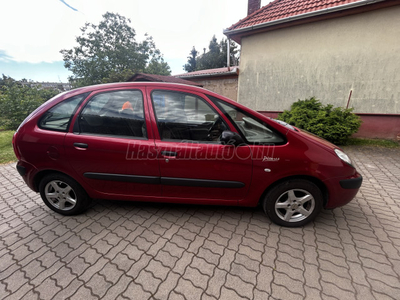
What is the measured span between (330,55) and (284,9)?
2.56 meters

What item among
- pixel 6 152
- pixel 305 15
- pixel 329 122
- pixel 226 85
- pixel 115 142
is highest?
pixel 305 15

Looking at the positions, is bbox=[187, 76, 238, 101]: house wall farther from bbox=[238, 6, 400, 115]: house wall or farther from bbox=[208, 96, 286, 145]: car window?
bbox=[208, 96, 286, 145]: car window

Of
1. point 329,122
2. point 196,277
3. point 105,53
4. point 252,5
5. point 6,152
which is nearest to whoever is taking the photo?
point 196,277

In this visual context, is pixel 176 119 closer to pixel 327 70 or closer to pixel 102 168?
pixel 102 168

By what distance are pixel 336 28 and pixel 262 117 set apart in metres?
6.79

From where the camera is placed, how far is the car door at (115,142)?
193cm

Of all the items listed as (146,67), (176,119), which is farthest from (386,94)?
(146,67)

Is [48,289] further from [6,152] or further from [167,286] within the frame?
[6,152]

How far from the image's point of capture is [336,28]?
19.7ft

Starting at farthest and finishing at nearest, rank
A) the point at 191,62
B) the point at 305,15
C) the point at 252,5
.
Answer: the point at 191,62
the point at 252,5
the point at 305,15

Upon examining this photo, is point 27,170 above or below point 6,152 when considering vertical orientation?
above

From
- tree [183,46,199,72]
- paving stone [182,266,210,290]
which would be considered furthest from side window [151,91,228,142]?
tree [183,46,199,72]

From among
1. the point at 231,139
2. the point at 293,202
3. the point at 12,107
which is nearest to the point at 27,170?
the point at 231,139

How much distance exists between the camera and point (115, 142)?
193 cm
